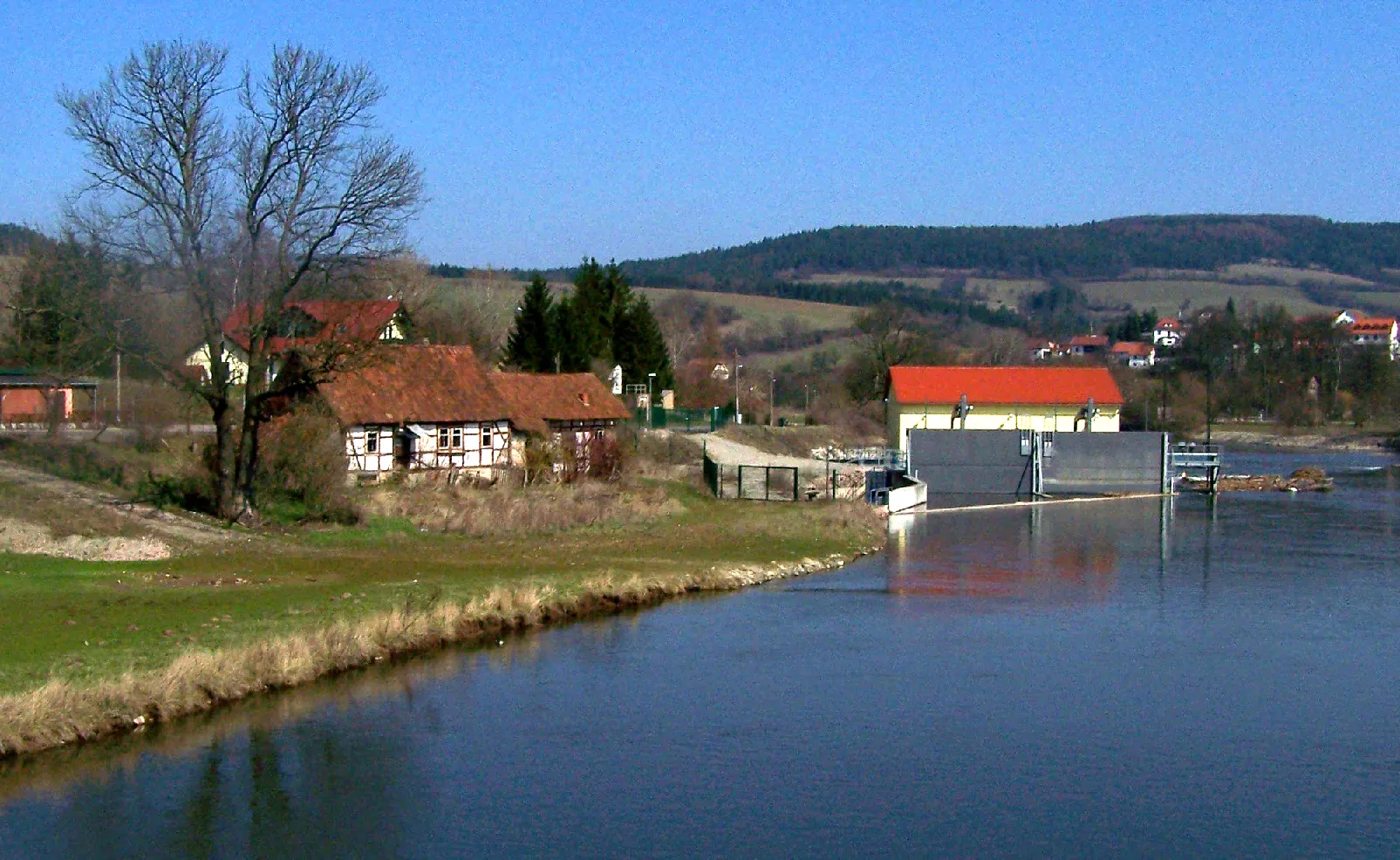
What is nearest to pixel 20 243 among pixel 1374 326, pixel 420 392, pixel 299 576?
pixel 420 392

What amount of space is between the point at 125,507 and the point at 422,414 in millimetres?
12880

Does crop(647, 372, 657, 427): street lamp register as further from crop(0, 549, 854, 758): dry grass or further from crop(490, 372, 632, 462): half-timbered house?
crop(0, 549, 854, 758): dry grass

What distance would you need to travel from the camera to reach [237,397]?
39.2 meters

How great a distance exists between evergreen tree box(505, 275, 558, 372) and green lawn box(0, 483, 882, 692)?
26.7 meters

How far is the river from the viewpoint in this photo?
44.9 ft

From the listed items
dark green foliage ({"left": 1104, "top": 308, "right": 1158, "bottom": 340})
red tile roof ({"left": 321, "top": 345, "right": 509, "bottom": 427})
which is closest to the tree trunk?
red tile roof ({"left": 321, "top": 345, "right": 509, "bottom": 427})

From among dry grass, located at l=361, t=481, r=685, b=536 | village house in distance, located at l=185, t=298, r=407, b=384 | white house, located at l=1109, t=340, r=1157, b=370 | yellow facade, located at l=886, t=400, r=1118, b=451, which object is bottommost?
dry grass, located at l=361, t=481, r=685, b=536

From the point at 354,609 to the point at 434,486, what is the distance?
61.2ft

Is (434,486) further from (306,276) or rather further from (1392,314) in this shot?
(1392,314)

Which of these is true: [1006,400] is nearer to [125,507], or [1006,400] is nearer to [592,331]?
[592,331]

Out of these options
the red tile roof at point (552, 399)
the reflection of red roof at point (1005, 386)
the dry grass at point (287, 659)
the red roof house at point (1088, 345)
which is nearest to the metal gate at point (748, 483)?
the red tile roof at point (552, 399)

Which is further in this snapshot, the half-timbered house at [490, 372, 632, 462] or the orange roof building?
the orange roof building

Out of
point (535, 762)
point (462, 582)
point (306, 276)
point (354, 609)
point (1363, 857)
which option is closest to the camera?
point (1363, 857)

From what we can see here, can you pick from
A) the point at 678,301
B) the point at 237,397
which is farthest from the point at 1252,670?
the point at 678,301
